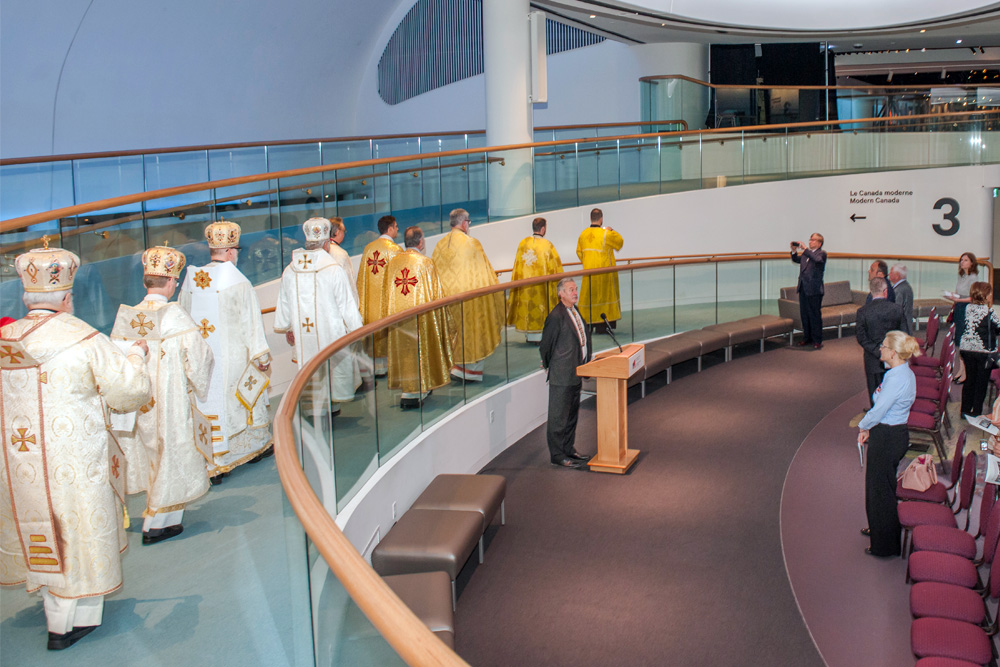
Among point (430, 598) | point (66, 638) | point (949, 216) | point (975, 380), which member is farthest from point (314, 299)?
point (949, 216)

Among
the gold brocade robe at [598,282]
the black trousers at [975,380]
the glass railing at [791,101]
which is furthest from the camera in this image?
the glass railing at [791,101]

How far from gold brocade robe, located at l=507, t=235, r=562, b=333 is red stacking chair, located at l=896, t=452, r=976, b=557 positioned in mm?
3733

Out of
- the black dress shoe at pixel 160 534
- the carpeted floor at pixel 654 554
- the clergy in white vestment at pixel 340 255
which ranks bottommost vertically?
the carpeted floor at pixel 654 554

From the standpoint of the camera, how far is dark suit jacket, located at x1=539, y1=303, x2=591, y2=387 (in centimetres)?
730

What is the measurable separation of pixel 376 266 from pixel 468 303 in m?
1.10

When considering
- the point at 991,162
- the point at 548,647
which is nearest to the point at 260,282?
the point at 548,647

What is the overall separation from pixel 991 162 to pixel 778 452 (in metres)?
12.3

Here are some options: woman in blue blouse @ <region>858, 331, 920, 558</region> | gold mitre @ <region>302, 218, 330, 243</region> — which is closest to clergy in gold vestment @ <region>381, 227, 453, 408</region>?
gold mitre @ <region>302, 218, 330, 243</region>

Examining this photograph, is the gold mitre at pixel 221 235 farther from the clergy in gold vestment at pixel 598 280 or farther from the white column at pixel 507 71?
the white column at pixel 507 71

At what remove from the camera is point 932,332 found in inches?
390

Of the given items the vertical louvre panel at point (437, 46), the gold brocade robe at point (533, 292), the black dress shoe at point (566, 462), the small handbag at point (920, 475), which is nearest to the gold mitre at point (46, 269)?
the black dress shoe at point (566, 462)

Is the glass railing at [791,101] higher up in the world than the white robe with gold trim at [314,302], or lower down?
higher up

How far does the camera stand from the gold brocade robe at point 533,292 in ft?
26.8

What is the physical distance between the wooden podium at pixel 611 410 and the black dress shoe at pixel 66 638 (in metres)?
4.39
